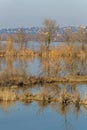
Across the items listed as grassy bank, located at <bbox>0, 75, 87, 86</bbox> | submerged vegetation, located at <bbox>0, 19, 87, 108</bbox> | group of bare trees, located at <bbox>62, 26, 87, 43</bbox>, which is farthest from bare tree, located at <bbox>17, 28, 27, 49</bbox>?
grassy bank, located at <bbox>0, 75, 87, 86</bbox>

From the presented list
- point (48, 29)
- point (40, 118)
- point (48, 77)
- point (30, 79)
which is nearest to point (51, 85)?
point (30, 79)

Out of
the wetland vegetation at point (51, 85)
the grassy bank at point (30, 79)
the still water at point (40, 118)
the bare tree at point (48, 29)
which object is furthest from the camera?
the bare tree at point (48, 29)

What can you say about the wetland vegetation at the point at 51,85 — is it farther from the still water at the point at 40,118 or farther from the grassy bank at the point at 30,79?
the still water at the point at 40,118

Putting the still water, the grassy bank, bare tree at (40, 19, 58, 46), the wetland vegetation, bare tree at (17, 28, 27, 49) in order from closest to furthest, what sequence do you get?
the still water → the wetland vegetation → the grassy bank → bare tree at (40, 19, 58, 46) → bare tree at (17, 28, 27, 49)

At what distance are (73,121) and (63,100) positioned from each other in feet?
6.77

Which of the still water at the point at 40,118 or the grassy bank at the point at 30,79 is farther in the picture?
the grassy bank at the point at 30,79

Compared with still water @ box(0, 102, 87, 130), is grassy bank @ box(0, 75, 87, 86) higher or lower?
lower

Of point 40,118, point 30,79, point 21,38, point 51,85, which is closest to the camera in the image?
point 40,118

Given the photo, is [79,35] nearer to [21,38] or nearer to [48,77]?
[21,38]

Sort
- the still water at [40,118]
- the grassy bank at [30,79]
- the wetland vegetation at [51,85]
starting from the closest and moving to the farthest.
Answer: the still water at [40,118], the wetland vegetation at [51,85], the grassy bank at [30,79]

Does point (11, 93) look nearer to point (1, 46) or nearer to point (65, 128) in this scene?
point (65, 128)

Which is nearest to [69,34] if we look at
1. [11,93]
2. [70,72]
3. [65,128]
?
[70,72]

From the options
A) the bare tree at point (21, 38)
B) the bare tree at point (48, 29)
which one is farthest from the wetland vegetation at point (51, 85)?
the bare tree at point (21, 38)

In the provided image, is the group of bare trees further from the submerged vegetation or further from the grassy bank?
the grassy bank
